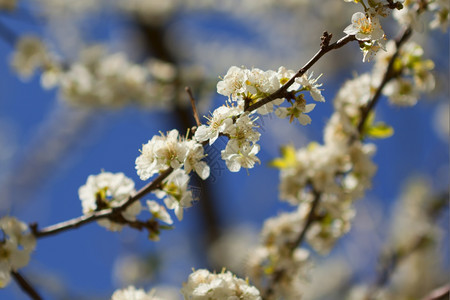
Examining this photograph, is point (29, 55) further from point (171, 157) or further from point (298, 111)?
point (298, 111)

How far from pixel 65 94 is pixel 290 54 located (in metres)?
3.65

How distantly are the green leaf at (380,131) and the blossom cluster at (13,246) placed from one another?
3.26 feet

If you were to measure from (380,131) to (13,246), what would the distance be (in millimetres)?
1047

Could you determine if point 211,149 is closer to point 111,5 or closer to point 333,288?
point 333,288

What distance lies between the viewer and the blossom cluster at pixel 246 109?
0.76m

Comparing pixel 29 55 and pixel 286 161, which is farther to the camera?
pixel 29 55

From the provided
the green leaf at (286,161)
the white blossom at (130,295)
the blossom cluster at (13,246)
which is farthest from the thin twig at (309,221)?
the blossom cluster at (13,246)

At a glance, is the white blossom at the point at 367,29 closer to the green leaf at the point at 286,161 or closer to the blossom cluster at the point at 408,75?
the blossom cluster at the point at 408,75

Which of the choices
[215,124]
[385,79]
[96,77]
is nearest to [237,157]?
[215,124]

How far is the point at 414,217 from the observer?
9.57ft

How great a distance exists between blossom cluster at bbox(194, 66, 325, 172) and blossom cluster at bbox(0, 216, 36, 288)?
Answer: 50 cm

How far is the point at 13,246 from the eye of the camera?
95 centimetres

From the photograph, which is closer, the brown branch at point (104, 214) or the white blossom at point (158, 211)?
the brown branch at point (104, 214)

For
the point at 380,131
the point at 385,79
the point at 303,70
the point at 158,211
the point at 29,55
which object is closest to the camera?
the point at 303,70
